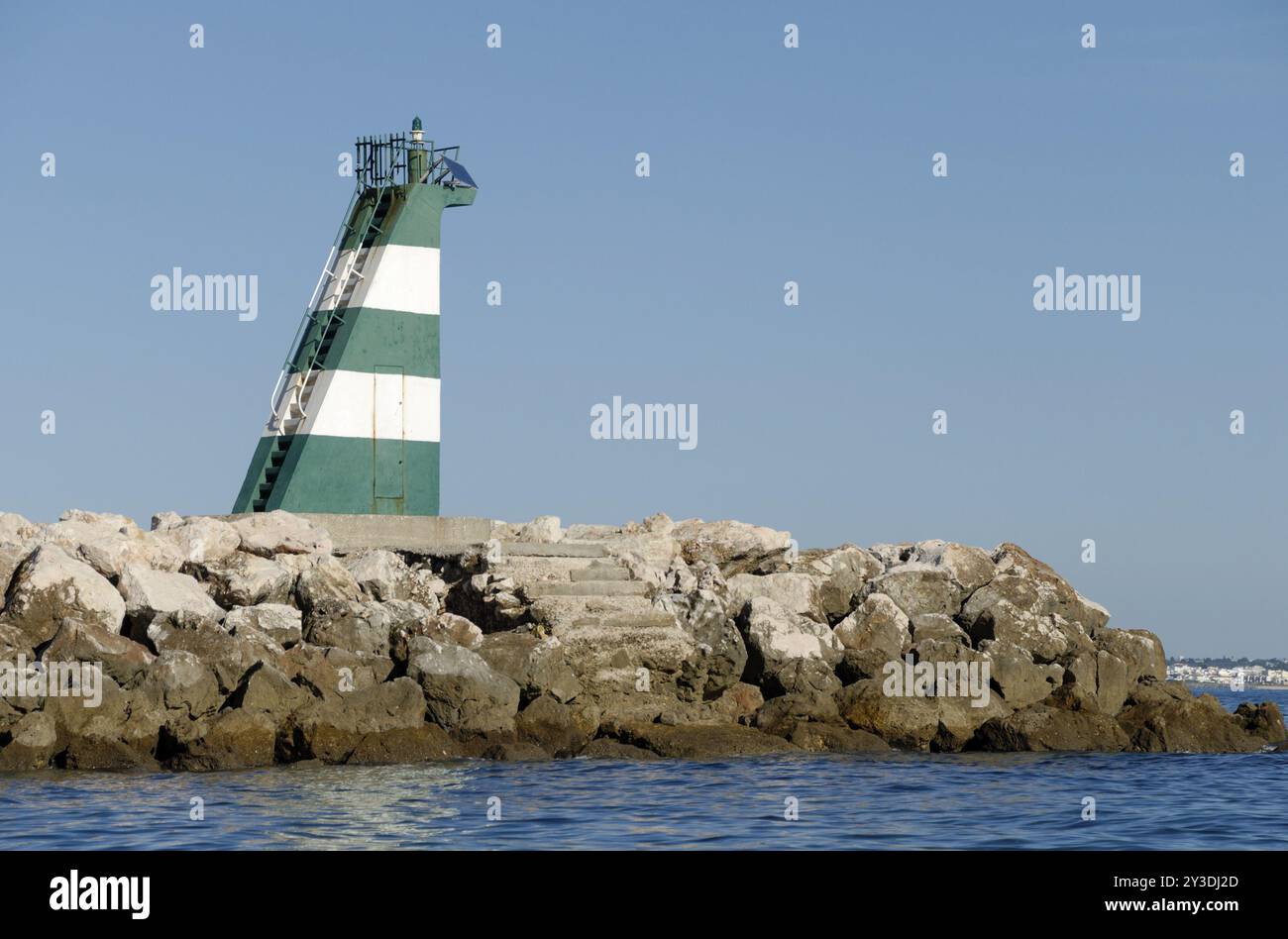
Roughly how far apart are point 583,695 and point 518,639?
96 cm

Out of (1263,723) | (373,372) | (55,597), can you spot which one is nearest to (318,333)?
(373,372)

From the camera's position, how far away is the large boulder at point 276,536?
819 inches

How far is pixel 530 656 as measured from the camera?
1812cm

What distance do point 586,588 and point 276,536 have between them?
389 centimetres

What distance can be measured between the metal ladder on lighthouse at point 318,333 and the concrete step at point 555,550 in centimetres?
404

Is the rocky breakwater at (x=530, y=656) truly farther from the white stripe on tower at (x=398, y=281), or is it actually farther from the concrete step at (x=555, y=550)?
the white stripe on tower at (x=398, y=281)

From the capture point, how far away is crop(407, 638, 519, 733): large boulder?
56.3ft

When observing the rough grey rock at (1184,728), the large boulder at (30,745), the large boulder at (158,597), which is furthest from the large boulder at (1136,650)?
the large boulder at (30,745)

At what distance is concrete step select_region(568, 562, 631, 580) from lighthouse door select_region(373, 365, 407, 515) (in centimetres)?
402

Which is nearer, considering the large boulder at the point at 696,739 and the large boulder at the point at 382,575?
the large boulder at the point at 696,739

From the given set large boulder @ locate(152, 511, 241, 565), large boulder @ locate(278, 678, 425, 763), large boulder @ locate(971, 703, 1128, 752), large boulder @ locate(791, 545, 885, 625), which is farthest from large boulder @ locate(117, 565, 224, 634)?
large boulder @ locate(971, 703, 1128, 752)
